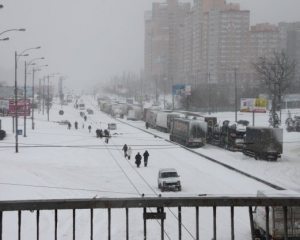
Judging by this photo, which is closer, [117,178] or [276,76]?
[117,178]

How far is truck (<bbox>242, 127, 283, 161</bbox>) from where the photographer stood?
37.1m

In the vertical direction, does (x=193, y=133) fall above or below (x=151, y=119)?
below

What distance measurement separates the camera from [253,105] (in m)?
59.9

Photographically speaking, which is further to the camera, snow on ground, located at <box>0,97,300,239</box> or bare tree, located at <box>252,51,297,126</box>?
bare tree, located at <box>252,51,297,126</box>

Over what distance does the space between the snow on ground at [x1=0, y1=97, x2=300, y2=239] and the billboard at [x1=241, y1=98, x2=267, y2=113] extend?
31.3 feet

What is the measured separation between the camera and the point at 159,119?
68938mm

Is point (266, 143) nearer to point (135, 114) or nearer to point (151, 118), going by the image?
point (151, 118)

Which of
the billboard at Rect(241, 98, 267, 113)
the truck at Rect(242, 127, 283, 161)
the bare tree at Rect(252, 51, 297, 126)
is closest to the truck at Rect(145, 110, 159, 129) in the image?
the billboard at Rect(241, 98, 267, 113)

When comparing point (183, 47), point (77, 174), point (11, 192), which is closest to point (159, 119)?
point (77, 174)

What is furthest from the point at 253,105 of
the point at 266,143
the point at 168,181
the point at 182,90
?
the point at 168,181

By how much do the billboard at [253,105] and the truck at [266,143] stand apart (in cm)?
2136

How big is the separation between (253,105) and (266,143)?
76.0 ft

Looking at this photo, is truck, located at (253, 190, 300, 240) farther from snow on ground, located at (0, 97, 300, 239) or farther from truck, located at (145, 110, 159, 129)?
truck, located at (145, 110, 159, 129)

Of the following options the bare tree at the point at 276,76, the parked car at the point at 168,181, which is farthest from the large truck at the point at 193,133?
the parked car at the point at 168,181
